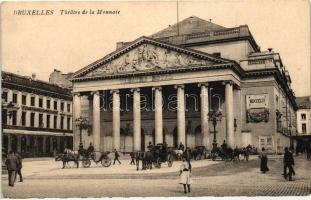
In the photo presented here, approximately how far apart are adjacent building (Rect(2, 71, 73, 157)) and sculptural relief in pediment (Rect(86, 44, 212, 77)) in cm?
1189

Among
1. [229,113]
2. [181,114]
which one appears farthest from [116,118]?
[229,113]

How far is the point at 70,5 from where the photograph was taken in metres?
25.5

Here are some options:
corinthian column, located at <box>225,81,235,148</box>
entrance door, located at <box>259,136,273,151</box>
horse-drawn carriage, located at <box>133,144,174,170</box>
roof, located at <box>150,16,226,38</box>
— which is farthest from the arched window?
horse-drawn carriage, located at <box>133,144,174,170</box>

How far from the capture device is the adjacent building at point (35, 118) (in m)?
55.6

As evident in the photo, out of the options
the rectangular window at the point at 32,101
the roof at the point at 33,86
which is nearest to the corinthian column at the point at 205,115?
the roof at the point at 33,86

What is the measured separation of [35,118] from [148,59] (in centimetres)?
2030

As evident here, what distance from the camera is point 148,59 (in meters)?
48.8

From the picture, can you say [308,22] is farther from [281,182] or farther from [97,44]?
[97,44]

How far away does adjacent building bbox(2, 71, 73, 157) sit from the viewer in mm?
55625

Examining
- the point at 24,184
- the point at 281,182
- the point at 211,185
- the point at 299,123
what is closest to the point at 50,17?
the point at 24,184

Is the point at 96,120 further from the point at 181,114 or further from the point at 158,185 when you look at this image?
the point at 158,185

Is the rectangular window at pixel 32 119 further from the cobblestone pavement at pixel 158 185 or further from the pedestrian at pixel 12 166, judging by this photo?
the pedestrian at pixel 12 166

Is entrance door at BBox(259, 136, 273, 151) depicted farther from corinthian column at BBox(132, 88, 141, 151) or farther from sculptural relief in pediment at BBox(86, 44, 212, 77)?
corinthian column at BBox(132, 88, 141, 151)

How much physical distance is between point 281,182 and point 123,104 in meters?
34.2
